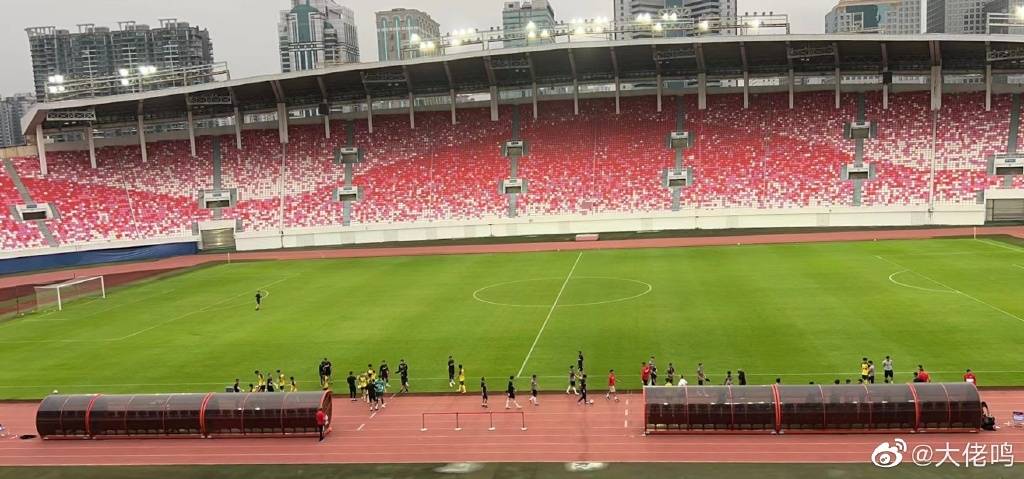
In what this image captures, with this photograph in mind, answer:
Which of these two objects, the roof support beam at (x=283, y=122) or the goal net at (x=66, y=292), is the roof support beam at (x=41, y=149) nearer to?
the roof support beam at (x=283, y=122)

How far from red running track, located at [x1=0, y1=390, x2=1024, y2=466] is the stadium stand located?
39.3 meters

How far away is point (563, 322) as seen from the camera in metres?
31.0

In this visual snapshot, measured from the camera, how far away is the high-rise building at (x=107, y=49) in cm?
19225

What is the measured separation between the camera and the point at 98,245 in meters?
57.9

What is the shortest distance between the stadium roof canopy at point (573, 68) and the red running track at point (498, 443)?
1573 inches

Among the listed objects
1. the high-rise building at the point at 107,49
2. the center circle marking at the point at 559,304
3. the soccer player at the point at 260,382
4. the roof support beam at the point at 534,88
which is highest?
the high-rise building at the point at 107,49

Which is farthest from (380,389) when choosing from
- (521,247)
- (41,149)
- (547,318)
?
(41,149)

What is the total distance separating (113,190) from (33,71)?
535 ft

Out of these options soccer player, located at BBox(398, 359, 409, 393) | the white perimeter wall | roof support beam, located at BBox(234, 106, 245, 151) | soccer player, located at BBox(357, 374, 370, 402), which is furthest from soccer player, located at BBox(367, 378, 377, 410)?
roof support beam, located at BBox(234, 106, 245, 151)

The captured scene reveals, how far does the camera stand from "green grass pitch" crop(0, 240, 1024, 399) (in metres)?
25.0

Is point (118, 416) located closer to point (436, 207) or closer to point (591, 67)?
point (436, 207)

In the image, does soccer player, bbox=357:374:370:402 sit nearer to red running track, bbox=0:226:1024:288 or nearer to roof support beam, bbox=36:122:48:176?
red running track, bbox=0:226:1024:288

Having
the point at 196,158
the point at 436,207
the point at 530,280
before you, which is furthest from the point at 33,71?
the point at 530,280

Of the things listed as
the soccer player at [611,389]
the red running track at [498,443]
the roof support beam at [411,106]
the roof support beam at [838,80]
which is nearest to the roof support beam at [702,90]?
the roof support beam at [838,80]
